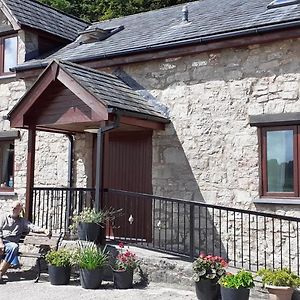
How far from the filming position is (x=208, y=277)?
23.0ft

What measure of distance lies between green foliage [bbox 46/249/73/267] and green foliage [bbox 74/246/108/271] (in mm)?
173

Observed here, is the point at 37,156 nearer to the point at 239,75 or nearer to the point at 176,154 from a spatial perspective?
the point at 176,154

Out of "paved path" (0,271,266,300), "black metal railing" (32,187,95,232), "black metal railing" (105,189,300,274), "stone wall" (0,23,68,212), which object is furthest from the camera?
"stone wall" (0,23,68,212)

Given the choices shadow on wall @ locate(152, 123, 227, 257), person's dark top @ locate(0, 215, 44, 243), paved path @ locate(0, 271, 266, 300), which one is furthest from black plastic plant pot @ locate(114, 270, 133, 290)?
person's dark top @ locate(0, 215, 44, 243)

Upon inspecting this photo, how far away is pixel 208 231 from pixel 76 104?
3552 millimetres

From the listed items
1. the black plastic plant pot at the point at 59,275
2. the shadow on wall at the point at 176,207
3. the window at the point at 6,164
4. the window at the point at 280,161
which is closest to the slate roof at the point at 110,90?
the shadow on wall at the point at 176,207

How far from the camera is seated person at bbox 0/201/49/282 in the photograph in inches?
331

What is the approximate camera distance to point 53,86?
9547mm

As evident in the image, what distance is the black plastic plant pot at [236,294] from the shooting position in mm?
6539

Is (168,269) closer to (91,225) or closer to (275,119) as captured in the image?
(91,225)

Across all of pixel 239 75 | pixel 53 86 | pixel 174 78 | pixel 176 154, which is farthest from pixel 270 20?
pixel 53 86

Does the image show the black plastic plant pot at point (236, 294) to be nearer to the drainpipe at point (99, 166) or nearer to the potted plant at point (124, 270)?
the potted plant at point (124, 270)

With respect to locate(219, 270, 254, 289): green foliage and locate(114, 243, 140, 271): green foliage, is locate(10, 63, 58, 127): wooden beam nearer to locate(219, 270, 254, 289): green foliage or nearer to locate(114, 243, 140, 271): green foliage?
locate(114, 243, 140, 271): green foliage

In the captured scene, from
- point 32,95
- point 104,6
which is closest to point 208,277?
point 32,95
